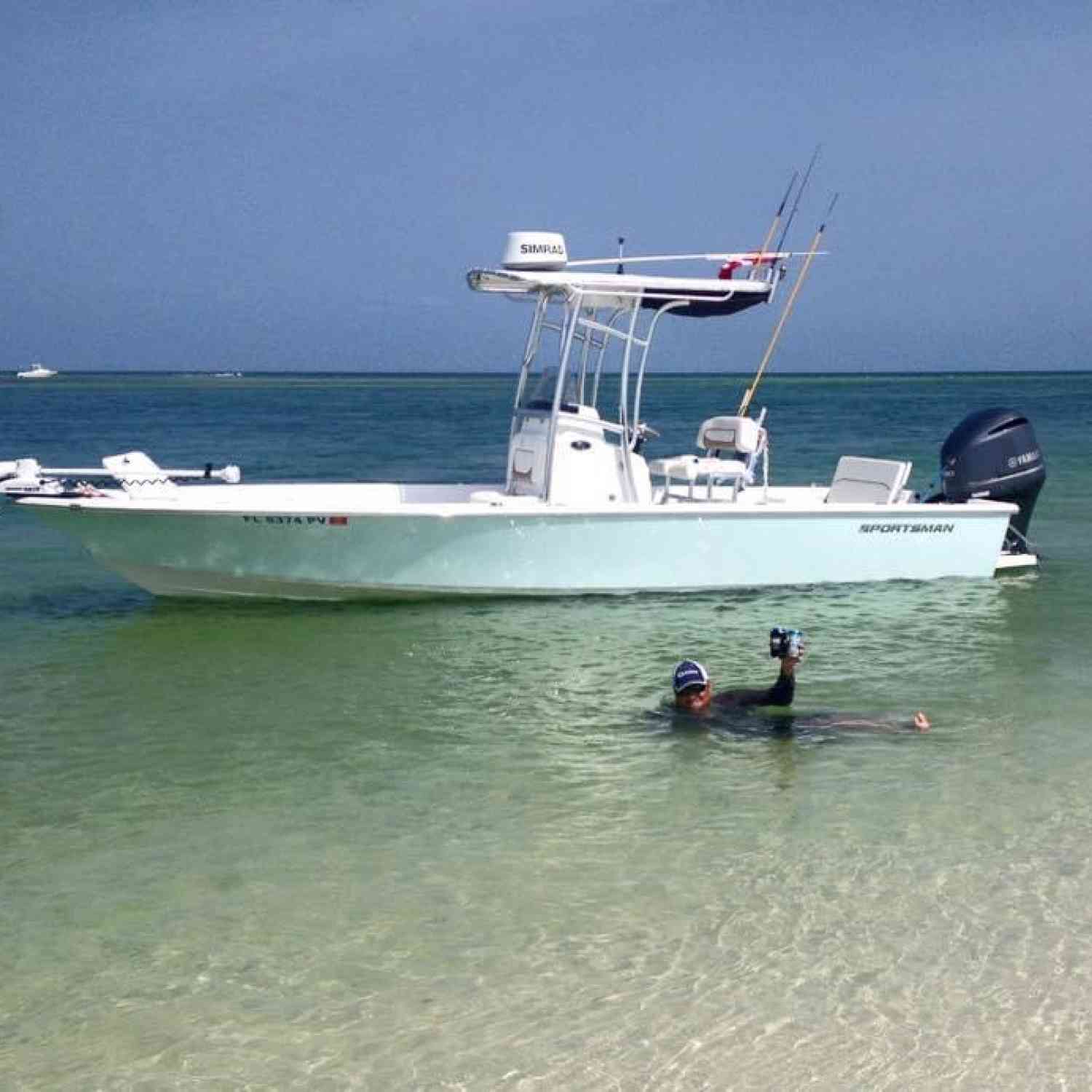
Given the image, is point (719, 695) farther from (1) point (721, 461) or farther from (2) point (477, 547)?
(1) point (721, 461)

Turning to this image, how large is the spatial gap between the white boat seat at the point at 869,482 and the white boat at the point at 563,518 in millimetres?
33

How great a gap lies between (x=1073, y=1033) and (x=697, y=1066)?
1358 millimetres

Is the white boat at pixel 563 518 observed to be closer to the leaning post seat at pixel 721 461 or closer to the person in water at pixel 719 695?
the leaning post seat at pixel 721 461

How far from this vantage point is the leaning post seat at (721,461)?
14797 mm

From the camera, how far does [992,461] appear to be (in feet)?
52.9

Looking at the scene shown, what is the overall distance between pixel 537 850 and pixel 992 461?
9.58 meters

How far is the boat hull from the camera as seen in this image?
13930 mm

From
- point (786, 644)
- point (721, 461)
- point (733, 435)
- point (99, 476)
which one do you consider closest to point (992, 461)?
point (733, 435)

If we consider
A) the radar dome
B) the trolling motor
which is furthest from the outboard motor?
the trolling motor

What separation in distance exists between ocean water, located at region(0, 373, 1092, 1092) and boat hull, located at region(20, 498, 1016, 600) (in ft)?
0.88

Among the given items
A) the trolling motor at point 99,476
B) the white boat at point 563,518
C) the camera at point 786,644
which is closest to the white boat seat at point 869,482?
the white boat at point 563,518

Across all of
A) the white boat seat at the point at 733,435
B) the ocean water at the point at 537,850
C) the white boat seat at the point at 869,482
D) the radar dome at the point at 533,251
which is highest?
the radar dome at the point at 533,251

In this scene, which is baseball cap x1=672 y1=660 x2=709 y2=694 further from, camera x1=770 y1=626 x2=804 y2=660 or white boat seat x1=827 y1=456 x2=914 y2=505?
white boat seat x1=827 y1=456 x2=914 y2=505

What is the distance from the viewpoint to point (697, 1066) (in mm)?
5645
